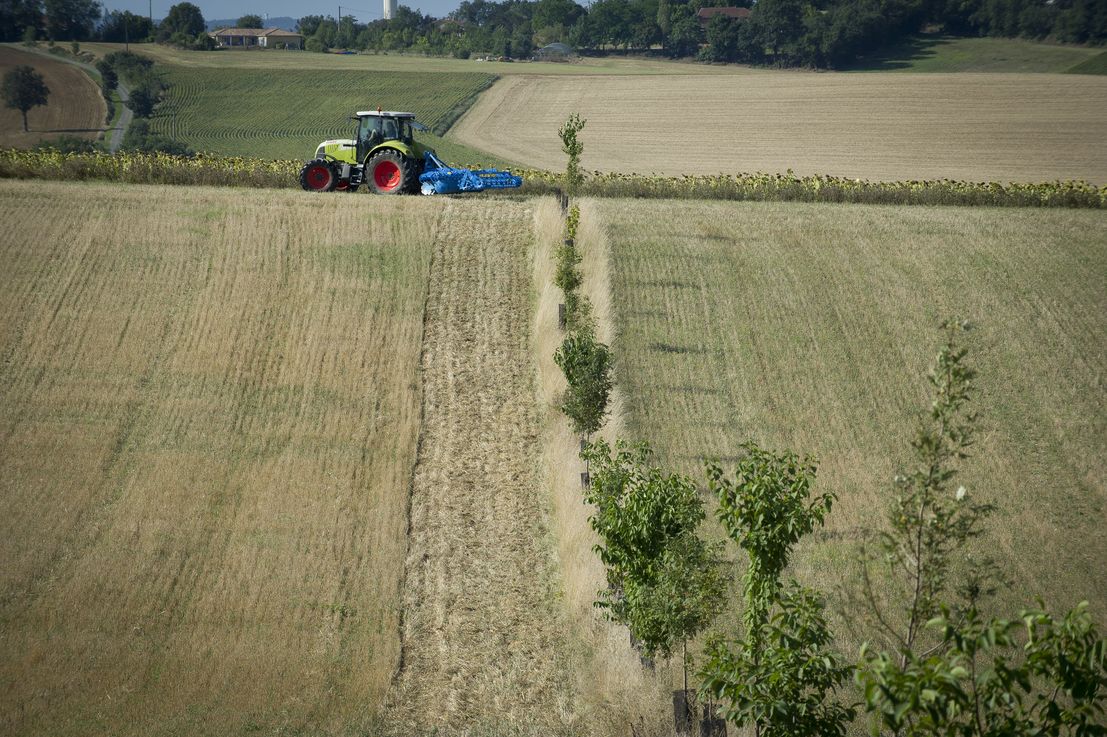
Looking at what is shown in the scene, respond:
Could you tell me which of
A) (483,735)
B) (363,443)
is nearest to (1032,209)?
(363,443)

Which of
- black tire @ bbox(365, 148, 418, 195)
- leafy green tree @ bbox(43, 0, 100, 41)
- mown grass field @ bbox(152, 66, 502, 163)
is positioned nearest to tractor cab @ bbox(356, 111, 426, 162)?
black tire @ bbox(365, 148, 418, 195)

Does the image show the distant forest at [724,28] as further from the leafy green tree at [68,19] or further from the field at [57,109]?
the field at [57,109]

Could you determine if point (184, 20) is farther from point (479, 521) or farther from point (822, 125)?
point (479, 521)

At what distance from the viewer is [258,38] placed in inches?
4572

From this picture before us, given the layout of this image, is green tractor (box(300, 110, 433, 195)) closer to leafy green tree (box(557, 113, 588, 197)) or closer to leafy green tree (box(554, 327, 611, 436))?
leafy green tree (box(557, 113, 588, 197))

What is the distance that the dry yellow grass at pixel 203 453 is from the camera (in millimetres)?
14453

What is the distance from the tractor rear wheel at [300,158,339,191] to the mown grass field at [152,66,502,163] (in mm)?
17376

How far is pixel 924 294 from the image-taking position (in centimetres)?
2495

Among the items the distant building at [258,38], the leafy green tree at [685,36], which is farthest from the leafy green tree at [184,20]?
the leafy green tree at [685,36]

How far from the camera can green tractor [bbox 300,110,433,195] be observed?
99.4 ft

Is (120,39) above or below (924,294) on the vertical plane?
above

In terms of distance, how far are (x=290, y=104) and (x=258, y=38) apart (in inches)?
2336

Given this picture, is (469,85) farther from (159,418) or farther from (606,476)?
(606,476)

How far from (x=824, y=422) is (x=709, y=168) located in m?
27.4
